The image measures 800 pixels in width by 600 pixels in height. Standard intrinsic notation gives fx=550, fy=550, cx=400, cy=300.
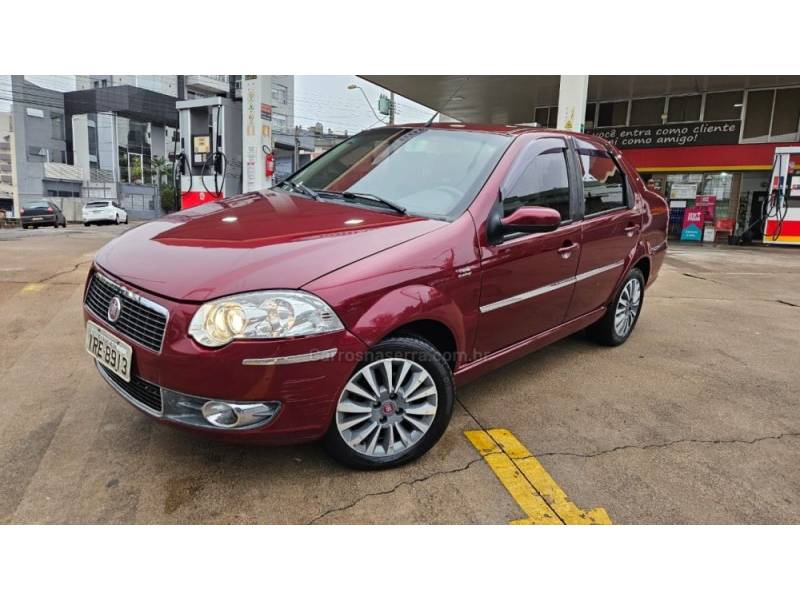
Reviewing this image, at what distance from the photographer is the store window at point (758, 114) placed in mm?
15891

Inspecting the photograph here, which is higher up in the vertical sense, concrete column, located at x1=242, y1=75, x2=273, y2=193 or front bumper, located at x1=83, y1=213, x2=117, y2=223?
concrete column, located at x1=242, y1=75, x2=273, y2=193

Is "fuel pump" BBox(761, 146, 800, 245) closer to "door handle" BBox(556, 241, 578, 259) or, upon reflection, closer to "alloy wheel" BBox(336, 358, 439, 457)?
"door handle" BBox(556, 241, 578, 259)

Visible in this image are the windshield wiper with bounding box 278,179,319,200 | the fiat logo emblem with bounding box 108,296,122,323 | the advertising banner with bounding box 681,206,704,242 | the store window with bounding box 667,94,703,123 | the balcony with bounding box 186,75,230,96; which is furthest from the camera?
the balcony with bounding box 186,75,230,96

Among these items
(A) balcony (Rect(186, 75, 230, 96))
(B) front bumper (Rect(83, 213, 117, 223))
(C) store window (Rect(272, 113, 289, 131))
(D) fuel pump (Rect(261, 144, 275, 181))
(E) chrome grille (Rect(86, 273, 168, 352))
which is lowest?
(B) front bumper (Rect(83, 213, 117, 223))

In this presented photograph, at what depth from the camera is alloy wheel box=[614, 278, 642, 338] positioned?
14.0 ft

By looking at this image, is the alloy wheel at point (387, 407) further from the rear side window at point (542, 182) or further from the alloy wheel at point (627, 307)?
the alloy wheel at point (627, 307)

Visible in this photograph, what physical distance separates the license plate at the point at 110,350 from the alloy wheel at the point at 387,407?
0.86 metres

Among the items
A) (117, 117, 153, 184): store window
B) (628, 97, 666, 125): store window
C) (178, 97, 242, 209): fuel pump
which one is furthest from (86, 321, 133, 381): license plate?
(117, 117, 153, 184): store window

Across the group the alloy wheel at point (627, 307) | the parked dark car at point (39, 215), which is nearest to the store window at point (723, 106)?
the alloy wheel at point (627, 307)

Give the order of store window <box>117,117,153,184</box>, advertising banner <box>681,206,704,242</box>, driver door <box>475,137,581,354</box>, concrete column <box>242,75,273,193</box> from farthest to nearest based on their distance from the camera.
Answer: store window <box>117,117,153,184</box> → advertising banner <box>681,206,704,242</box> → concrete column <box>242,75,273,193</box> → driver door <box>475,137,581,354</box>

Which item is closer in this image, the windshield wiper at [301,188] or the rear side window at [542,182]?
the rear side window at [542,182]

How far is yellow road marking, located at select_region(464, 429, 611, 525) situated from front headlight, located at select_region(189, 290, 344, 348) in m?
1.12

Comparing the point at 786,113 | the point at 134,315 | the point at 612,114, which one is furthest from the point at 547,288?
the point at 612,114

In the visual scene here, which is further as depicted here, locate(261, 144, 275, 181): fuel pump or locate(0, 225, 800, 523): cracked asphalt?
locate(261, 144, 275, 181): fuel pump
